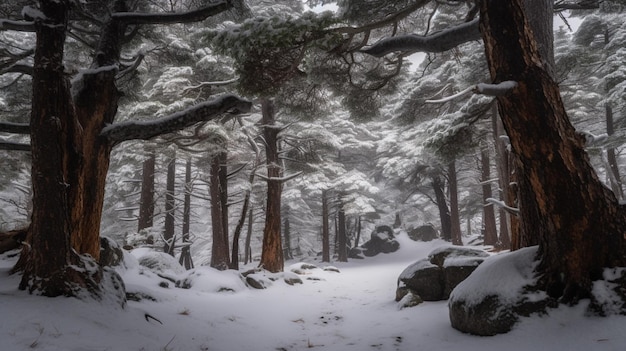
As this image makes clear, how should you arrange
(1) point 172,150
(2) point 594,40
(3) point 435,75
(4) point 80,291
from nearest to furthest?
(4) point 80,291, (1) point 172,150, (3) point 435,75, (2) point 594,40

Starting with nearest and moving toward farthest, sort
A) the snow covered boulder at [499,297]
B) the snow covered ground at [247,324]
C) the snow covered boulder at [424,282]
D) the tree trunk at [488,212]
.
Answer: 1. the snow covered ground at [247,324]
2. the snow covered boulder at [499,297]
3. the snow covered boulder at [424,282]
4. the tree trunk at [488,212]

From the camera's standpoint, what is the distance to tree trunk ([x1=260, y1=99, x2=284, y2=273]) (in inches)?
480

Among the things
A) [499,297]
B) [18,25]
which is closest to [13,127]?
[18,25]

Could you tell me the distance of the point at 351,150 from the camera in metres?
26.0

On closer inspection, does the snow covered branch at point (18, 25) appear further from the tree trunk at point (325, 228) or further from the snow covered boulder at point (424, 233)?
the snow covered boulder at point (424, 233)

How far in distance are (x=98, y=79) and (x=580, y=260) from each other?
724cm

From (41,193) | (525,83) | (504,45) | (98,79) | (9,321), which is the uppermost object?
(98,79)

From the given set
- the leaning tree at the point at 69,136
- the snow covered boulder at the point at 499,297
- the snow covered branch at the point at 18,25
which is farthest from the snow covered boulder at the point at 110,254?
the snow covered boulder at the point at 499,297

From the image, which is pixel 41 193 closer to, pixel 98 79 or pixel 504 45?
pixel 98 79

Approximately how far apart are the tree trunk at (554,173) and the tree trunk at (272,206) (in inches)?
350

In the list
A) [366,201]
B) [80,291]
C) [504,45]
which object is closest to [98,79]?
[80,291]

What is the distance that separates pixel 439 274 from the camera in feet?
23.6

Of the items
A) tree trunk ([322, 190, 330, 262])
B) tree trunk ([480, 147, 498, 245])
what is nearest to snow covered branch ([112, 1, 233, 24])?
tree trunk ([480, 147, 498, 245])

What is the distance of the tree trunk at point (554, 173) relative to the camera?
3670 millimetres
